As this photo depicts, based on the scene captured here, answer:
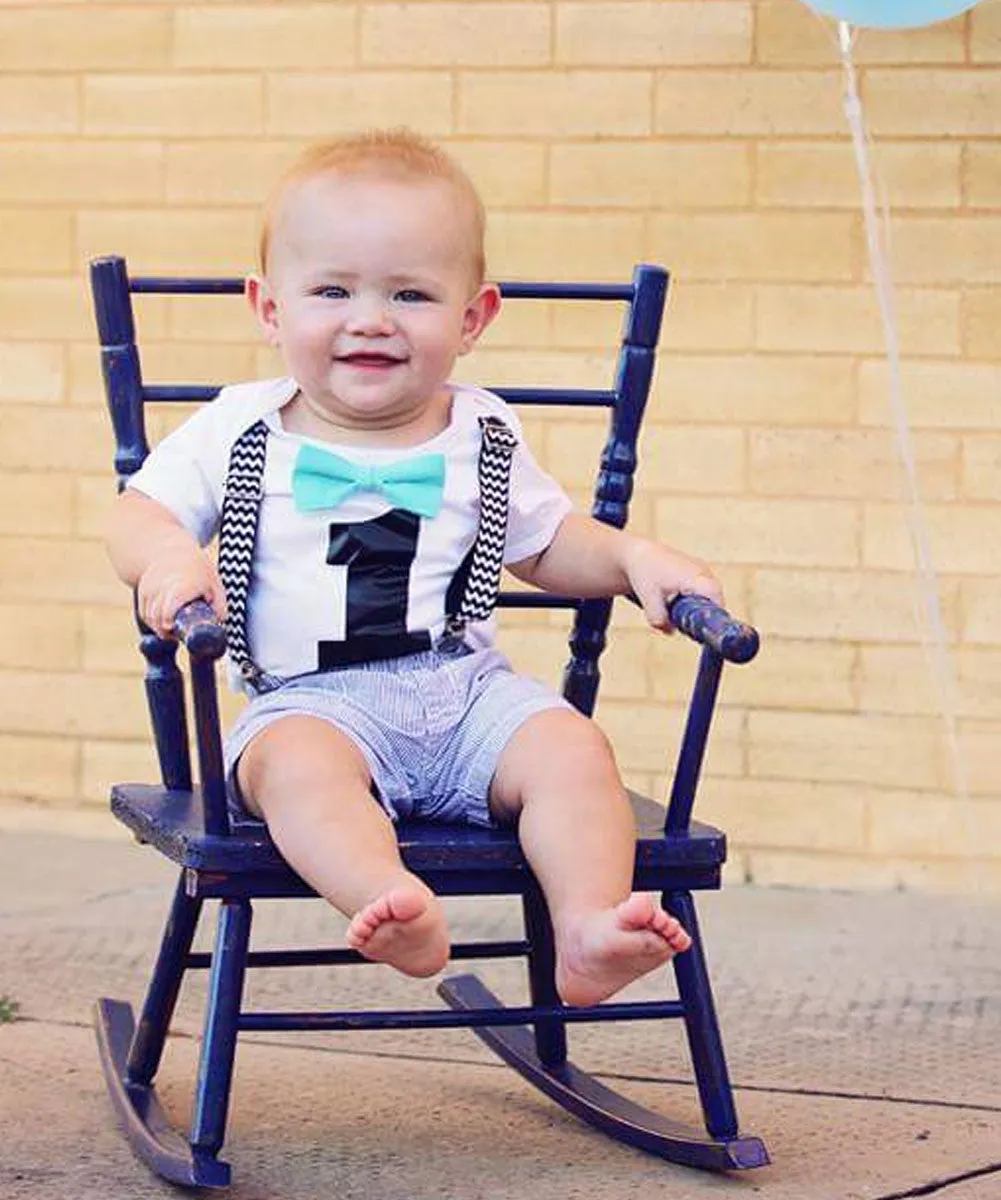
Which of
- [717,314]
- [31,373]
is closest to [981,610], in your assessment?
[717,314]

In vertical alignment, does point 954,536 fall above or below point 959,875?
above

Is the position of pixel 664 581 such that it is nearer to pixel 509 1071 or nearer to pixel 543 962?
pixel 543 962

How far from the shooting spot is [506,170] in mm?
4621

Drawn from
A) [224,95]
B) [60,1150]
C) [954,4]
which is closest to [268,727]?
[60,1150]

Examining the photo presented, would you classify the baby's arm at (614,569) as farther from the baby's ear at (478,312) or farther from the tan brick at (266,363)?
the tan brick at (266,363)

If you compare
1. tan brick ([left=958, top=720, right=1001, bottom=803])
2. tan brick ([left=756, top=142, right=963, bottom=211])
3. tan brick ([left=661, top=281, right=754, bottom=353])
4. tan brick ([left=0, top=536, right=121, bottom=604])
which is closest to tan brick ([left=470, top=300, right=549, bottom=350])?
tan brick ([left=661, top=281, right=754, bottom=353])

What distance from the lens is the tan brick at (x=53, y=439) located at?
15.8ft

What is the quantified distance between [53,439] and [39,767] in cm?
65

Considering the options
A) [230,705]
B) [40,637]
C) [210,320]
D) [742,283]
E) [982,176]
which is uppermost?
[982,176]

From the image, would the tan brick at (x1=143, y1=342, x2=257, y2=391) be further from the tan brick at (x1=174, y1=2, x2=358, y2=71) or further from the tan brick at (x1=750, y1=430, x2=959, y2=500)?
the tan brick at (x1=750, y1=430, x2=959, y2=500)

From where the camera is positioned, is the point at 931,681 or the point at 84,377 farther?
the point at 84,377

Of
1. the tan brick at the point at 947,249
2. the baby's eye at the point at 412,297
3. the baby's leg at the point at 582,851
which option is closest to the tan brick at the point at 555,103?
the tan brick at the point at 947,249

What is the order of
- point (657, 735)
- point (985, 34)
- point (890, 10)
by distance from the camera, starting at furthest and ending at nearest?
1. point (657, 735)
2. point (985, 34)
3. point (890, 10)

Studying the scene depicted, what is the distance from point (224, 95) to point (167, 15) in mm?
189
